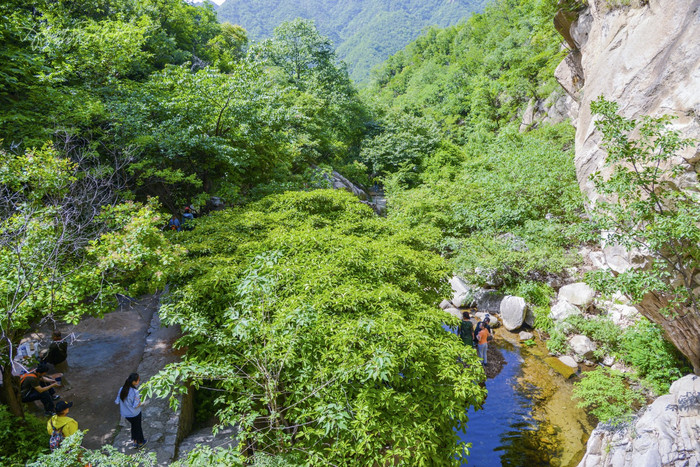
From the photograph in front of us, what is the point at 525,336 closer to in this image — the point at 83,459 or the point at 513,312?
the point at 513,312

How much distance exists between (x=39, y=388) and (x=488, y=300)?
12.8 m

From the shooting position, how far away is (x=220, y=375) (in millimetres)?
4492

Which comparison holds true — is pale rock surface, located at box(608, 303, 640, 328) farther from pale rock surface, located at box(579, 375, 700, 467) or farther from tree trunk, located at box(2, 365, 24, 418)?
tree trunk, located at box(2, 365, 24, 418)

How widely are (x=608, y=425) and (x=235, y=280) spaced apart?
7367 millimetres

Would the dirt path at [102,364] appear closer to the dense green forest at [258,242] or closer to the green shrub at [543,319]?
the dense green forest at [258,242]

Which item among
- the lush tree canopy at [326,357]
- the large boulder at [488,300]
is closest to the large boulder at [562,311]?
the large boulder at [488,300]

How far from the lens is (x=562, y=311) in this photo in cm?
1138

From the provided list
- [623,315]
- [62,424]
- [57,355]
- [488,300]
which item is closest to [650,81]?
[623,315]

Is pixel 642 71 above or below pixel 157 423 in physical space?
above

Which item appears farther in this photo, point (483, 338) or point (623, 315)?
point (623, 315)

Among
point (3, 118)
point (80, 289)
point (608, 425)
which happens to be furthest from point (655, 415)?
point (3, 118)

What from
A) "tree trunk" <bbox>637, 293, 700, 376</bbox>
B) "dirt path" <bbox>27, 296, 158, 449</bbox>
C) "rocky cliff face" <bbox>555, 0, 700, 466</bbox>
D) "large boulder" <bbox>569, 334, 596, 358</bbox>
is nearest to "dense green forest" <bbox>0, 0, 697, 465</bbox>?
"large boulder" <bbox>569, 334, 596, 358</bbox>

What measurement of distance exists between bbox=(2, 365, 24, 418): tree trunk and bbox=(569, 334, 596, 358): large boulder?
12514 millimetres

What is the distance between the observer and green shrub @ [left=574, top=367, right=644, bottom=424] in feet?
25.1
